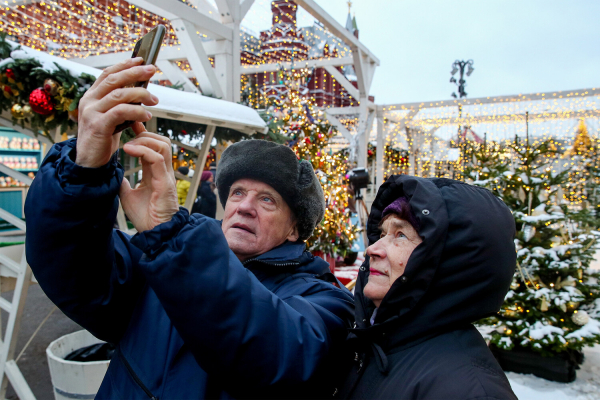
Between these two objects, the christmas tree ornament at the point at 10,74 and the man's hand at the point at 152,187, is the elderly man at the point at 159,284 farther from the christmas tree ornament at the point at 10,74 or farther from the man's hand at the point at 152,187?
the christmas tree ornament at the point at 10,74

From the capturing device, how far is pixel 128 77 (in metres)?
0.74

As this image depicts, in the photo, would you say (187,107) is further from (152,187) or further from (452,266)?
(452,266)

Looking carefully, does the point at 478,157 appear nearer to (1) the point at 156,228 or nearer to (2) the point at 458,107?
(1) the point at 156,228

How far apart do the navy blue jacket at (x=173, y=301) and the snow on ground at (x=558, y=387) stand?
2794 mm

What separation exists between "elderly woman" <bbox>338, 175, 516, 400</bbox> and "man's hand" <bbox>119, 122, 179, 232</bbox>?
537mm

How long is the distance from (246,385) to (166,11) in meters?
3.06

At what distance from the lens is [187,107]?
100.0 inches

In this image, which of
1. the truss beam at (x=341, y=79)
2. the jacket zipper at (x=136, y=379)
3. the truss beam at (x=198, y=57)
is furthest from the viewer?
the truss beam at (x=341, y=79)

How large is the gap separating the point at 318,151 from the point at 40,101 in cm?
385

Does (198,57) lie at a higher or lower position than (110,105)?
higher

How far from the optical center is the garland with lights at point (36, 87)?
1891 millimetres

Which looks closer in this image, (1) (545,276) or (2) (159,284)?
(2) (159,284)

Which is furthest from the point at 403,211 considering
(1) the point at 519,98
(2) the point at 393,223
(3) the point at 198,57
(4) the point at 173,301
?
(1) the point at 519,98

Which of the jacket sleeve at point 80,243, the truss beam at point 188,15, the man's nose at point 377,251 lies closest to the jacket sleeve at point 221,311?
the jacket sleeve at point 80,243
